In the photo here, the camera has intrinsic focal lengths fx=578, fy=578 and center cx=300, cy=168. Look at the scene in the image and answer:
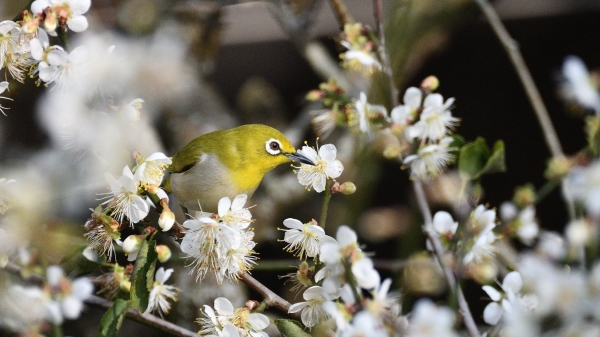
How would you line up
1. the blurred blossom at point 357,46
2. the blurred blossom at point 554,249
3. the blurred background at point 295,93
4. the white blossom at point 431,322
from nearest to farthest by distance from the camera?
the white blossom at point 431,322 < the blurred blossom at point 554,249 < the blurred blossom at point 357,46 < the blurred background at point 295,93

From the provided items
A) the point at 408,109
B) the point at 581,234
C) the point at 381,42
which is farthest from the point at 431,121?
the point at 581,234

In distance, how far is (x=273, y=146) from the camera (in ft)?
3.61

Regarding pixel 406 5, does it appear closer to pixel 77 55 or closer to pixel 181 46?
pixel 77 55

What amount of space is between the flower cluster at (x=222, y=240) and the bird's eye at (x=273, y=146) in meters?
0.26

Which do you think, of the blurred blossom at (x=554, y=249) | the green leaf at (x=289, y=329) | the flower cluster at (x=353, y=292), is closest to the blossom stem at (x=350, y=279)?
the flower cluster at (x=353, y=292)

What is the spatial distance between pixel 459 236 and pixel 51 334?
2.24 feet

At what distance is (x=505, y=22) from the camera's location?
256 centimetres

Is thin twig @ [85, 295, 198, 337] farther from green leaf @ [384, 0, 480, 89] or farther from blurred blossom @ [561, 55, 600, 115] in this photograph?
blurred blossom @ [561, 55, 600, 115]

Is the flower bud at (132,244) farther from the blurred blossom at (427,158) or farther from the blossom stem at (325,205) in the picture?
the blurred blossom at (427,158)

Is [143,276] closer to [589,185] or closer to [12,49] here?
[12,49]

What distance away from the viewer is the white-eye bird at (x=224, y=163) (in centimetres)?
112

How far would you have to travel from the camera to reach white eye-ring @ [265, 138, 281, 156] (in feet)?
3.58

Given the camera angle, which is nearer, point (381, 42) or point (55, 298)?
point (55, 298)

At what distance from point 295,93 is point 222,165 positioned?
5.21 ft
